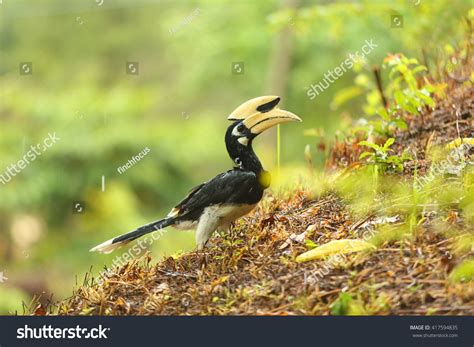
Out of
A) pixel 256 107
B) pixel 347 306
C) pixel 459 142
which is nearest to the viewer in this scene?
pixel 347 306

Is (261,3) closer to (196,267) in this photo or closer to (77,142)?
(77,142)

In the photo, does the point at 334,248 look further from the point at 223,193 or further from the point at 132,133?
the point at 132,133

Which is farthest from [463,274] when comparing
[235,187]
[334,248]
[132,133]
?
[132,133]

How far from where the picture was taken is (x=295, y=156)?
39.1ft

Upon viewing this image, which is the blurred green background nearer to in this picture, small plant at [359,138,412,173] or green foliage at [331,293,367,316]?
small plant at [359,138,412,173]

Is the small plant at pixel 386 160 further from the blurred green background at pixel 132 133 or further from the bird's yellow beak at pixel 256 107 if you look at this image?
the blurred green background at pixel 132 133

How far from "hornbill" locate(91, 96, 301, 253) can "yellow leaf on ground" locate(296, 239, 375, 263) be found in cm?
49

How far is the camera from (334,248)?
3.48 metres

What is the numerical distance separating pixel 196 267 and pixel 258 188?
57cm

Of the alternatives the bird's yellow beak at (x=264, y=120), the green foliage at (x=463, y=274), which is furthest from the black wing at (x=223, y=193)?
the green foliage at (x=463, y=274)

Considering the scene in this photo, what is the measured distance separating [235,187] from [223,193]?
0.08m
